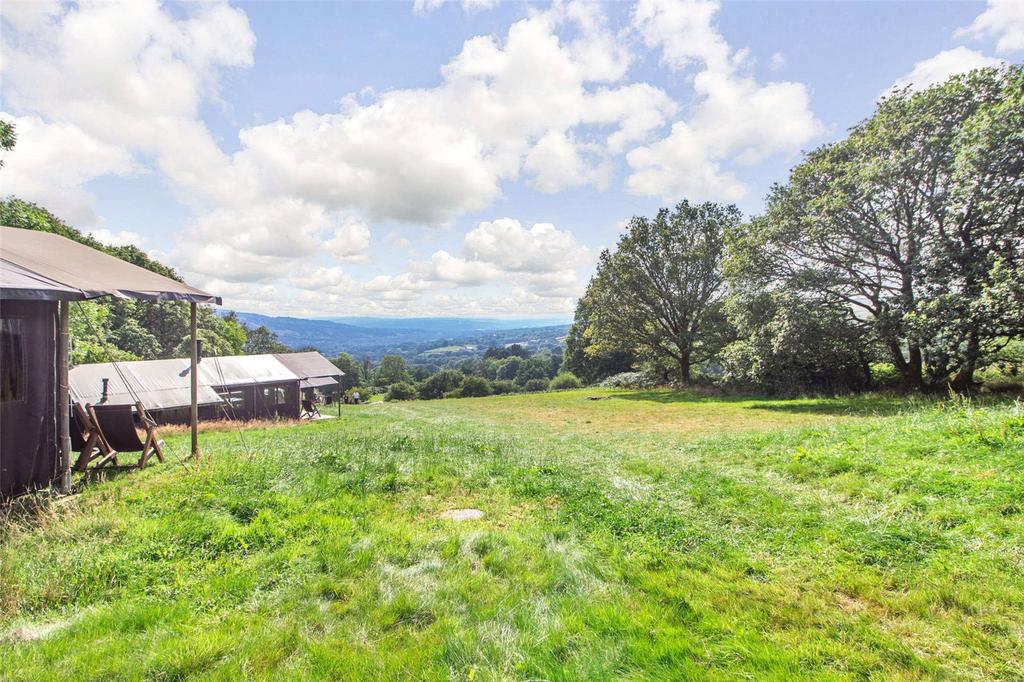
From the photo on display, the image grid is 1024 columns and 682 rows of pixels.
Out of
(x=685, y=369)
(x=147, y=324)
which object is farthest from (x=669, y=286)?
(x=147, y=324)

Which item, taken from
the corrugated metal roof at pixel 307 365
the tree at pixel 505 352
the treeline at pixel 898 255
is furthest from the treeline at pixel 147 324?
the tree at pixel 505 352

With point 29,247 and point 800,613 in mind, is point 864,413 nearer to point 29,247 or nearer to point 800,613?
point 800,613

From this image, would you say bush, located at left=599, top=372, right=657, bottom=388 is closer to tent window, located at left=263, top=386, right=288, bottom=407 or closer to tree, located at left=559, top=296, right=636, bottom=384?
tree, located at left=559, top=296, right=636, bottom=384

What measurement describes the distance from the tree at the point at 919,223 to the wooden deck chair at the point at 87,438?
72.6ft

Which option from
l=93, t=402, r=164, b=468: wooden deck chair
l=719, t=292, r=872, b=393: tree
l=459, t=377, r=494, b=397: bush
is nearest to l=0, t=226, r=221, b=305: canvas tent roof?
l=93, t=402, r=164, b=468: wooden deck chair

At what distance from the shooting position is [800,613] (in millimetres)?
3330

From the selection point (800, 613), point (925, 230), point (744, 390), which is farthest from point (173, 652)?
point (744, 390)

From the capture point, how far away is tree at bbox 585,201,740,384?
29844 mm

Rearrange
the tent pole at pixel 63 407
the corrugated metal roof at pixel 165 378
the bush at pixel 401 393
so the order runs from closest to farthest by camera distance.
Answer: the tent pole at pixel 63 407 < the corrugated metal roof at pixel 165 378 < the bush at pixel 401 393

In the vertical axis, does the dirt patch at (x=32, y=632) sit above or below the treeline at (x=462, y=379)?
above

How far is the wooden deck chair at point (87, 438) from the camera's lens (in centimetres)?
700

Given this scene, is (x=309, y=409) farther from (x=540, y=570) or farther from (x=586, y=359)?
(x=540, y=570)

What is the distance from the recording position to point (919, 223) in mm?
16328

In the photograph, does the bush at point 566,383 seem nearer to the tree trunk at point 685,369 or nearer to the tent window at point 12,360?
the tree trunk at point 685,369
